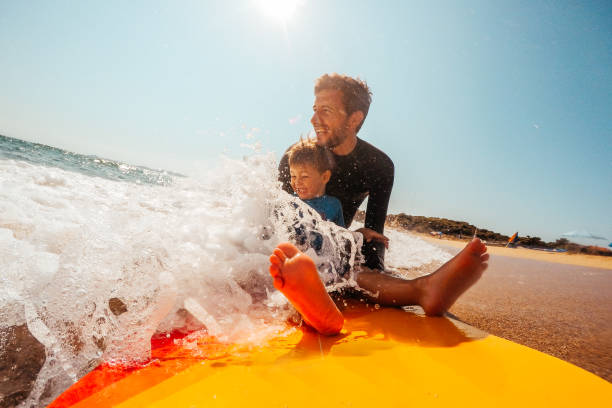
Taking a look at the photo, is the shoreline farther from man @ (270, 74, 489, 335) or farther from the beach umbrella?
man @ (270, 74, 489, 335)

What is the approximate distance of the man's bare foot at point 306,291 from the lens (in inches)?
40.3

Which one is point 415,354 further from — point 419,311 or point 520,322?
point 520,322

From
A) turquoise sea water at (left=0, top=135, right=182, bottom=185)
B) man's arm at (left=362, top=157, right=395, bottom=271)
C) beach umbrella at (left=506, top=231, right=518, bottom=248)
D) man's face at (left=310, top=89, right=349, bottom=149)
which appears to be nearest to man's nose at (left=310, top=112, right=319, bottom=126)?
man's face at (left=310, top=89, right=349, bottom=149)

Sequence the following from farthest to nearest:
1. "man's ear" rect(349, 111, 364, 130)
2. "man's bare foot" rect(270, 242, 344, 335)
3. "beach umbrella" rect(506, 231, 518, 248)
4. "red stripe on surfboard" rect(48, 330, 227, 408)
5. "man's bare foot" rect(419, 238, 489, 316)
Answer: "beach umbrella" rect(506, 231, 518, 248)
"man's ear" rect(349, 111, 364, 130)
"man's bare foot" rect(419, 238, 489, 316)
"man's bare foot" rect(270, 242, 344, 335)
"red stripe on surfboard" rect(48, 330, 227, 408)

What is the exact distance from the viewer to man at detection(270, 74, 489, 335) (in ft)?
3.41

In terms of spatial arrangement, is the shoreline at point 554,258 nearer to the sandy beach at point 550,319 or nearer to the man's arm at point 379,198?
the sandy beach at point 550,319

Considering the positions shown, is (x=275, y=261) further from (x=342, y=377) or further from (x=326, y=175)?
(x=326, y=175)

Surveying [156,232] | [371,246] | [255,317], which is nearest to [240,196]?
[156,232]

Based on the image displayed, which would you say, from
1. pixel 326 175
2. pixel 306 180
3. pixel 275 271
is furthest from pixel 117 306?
pixel 326 175

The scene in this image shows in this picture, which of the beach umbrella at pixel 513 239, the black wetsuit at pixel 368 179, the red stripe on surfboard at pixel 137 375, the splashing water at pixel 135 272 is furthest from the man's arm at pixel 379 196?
the beach umbrella at pixel 513 239

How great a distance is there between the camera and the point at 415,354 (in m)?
0.90

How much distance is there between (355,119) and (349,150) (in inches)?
10.8

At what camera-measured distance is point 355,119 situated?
241 centimetres

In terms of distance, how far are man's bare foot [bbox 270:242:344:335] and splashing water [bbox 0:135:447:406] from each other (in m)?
0.18
